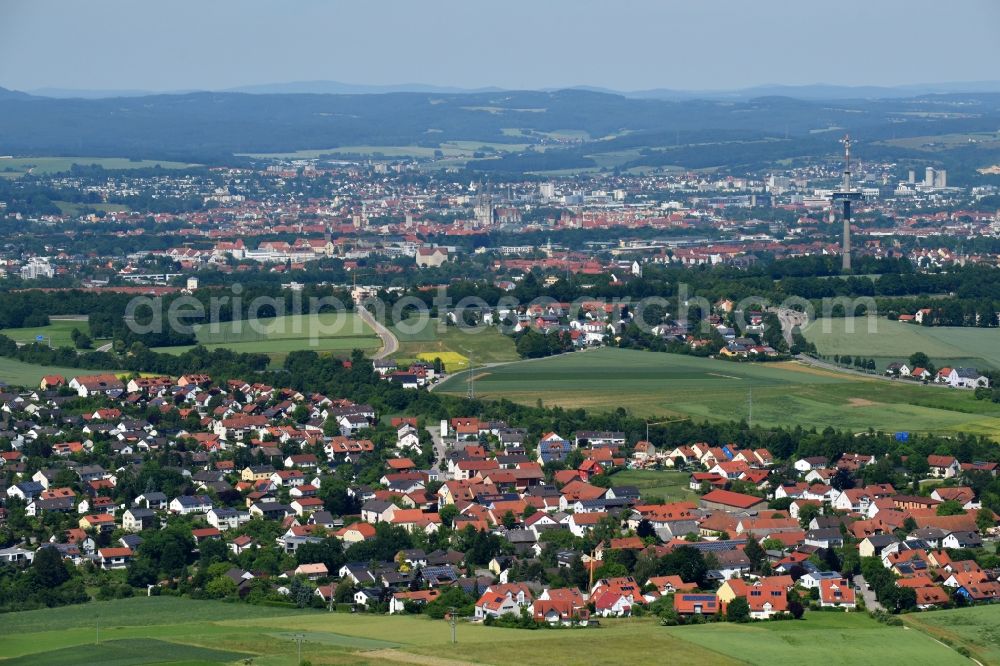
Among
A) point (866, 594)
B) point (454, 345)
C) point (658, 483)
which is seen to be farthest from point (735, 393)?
point (866, 594)

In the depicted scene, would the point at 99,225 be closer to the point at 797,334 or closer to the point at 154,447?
the point at 797,334

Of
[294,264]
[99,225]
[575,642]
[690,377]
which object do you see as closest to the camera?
[575,642]

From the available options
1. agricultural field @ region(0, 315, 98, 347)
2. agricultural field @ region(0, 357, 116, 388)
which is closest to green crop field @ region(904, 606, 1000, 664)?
agricultural field @ region(0, 357, 116, 388)

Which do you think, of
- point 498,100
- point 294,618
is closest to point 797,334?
point 294,618

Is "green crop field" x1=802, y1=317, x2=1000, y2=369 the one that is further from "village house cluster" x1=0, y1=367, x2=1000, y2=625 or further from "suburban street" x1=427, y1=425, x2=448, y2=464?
"suburban street" x1=427, y1=425, x2=448, y2=464

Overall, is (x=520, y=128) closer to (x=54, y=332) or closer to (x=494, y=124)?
(x=494, y=124)
